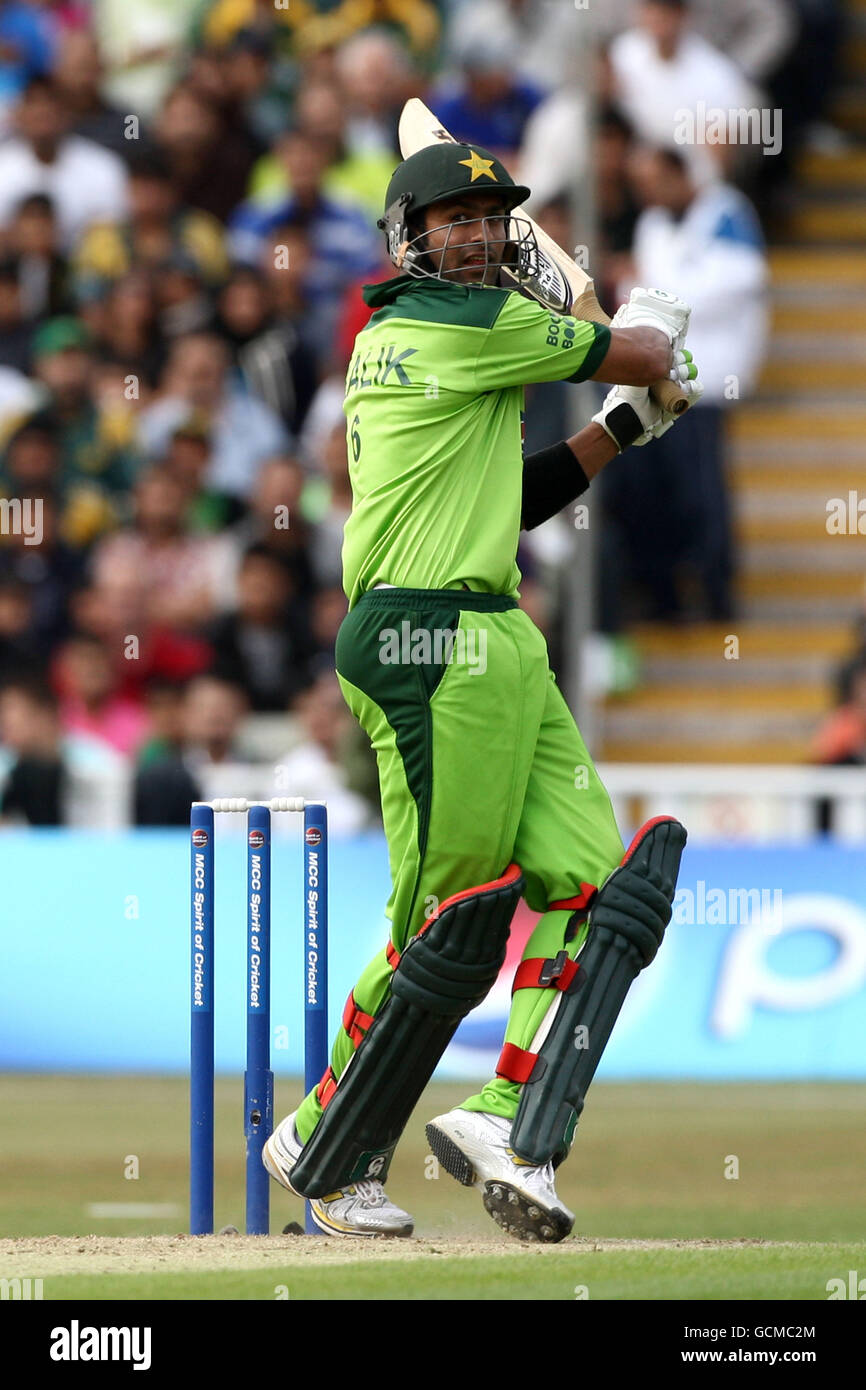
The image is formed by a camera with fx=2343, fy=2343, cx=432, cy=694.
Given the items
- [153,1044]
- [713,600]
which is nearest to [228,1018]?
[153,1044]

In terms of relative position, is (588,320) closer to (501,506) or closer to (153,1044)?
(501,506)

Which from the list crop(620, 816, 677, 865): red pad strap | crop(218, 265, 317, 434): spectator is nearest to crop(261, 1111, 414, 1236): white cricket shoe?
crop(620, 816, 677, 865): red pad strap

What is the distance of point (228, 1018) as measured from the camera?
10.1 metres

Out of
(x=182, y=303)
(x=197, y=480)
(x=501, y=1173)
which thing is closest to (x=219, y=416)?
(x=197, y=480)

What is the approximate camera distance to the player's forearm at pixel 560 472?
5.95m

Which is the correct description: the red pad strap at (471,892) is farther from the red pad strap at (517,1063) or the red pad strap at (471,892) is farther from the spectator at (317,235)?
the spectator at (317,235)

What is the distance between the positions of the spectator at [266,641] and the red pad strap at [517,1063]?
670 cm

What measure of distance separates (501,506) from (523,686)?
0.43 m

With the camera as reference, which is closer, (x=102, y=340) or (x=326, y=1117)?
(x=326, y=1117)

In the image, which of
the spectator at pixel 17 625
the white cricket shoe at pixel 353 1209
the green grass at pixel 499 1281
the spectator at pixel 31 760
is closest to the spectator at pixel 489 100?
the spectator at pixel 17 625

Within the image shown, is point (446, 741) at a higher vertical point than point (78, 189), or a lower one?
lower

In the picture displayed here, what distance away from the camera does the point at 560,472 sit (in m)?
5.96

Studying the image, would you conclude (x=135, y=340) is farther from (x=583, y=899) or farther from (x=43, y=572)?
(x=583, y=899)

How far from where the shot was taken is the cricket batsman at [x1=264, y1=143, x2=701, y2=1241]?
Answer: 17.7 feet
